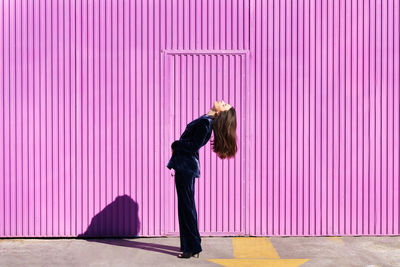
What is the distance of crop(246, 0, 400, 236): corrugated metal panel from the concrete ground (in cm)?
41

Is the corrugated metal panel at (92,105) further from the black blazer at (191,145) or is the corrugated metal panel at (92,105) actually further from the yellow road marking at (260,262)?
the yellow road marking at (260,262)

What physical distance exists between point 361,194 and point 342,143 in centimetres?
71

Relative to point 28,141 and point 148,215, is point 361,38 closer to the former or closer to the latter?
point 148,215

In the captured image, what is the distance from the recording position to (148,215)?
257 inches

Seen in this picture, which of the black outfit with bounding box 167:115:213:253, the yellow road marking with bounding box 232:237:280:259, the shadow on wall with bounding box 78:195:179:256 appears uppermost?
the black outfit with bounding box 167:115:213:253

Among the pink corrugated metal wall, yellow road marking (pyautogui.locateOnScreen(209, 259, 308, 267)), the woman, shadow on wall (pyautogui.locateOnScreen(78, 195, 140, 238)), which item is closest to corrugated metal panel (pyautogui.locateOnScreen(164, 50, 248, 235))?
the pink corrugated metal wall

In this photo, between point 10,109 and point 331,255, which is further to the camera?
point 10,109

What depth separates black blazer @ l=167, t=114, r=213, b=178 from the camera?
5469mm

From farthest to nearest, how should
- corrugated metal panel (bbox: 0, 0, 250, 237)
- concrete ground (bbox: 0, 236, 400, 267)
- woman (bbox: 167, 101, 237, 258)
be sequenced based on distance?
corrugated metal panel (bbox: 0, 0, 250, 237), woman (bbox: 167, 101, 237, 258), concrete ground (bbox: 0, 236, 400, 267)

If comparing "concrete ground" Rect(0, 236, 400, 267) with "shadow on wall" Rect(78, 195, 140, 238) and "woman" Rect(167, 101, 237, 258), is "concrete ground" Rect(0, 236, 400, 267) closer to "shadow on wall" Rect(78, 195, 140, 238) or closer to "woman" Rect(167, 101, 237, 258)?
"shadow on wall" Rect(78, 195, 140, 238)

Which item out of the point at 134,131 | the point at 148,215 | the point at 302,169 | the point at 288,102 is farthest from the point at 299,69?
the point at 148,215

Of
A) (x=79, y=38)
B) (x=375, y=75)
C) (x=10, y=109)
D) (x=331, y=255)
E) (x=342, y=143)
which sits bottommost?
(x=331, y=255)

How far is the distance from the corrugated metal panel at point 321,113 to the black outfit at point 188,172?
1193 mm

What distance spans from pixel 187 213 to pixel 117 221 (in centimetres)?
139
